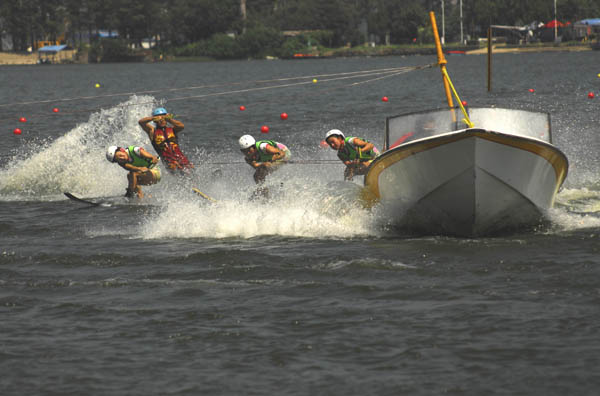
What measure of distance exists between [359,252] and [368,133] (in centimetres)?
1829

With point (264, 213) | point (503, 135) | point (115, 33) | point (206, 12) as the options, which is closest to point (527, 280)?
point (503, 135)

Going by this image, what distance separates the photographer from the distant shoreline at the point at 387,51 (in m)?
122

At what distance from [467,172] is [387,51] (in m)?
133

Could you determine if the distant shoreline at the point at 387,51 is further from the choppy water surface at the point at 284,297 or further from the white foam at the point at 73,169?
the choppy water surface at the point at 284,297

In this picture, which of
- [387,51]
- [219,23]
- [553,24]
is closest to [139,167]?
[553,24]

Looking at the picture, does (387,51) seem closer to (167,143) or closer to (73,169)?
(73,169)

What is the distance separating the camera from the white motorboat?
11781 millimetres

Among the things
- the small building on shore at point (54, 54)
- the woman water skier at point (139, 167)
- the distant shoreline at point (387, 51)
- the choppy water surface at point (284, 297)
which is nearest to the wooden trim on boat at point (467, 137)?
the choppy water surface at point (284, 297)

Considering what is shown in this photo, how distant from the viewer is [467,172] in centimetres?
1193

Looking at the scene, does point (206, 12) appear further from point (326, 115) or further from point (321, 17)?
point (326, 115)

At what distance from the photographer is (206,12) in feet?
518

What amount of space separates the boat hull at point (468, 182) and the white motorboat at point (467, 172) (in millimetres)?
12

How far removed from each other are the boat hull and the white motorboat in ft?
0.04

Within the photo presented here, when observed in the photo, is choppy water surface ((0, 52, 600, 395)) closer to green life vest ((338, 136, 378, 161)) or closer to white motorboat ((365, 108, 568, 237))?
white motorboat ((365, 108, 568, 237))
